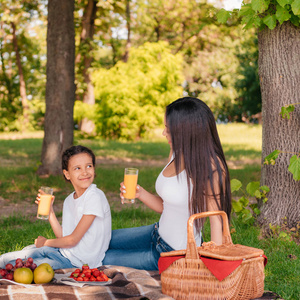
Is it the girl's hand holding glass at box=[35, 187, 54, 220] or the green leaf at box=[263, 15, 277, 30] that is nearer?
the girl's hand holding glass at box=[35, 187, 54, 220]

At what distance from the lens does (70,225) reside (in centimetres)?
359

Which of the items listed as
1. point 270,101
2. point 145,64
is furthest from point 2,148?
point 270,101

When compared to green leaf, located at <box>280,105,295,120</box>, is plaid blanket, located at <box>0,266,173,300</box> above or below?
below

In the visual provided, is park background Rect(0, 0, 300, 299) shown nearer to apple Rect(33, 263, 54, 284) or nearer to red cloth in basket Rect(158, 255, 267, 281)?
red cloth in basket Rect(158, 255, 267, 281)

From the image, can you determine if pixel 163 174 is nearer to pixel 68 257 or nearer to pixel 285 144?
pixel 68 257

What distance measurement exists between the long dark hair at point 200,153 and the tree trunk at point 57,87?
6.19 metres

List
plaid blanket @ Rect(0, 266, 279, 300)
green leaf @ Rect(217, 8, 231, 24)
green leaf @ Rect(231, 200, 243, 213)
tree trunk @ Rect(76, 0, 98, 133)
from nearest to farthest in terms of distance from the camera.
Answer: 1. plaid blanket @ Rect(0, 266, 279, 300)
2. green leaf @ Rect(217, 8, 231, 24)
3. green leaf @ Rect(231, 200, 243, 213)
4. tree trunk @ Rect(76, 0, 98, 133)

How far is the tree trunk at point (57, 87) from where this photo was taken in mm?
8773

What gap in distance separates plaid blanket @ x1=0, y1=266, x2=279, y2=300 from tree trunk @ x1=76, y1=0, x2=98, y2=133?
51.5 ft

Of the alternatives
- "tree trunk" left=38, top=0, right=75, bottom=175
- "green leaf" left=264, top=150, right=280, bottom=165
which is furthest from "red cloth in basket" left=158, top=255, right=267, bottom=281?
"tree trunk" left=38, top=0, right=75, bottom=175

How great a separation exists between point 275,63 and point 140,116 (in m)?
12.7

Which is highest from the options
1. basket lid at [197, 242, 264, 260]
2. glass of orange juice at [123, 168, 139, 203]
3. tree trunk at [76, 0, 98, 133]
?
tree trunk at [76, 0, 98, 133]

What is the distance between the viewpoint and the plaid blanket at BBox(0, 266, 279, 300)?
2789mm

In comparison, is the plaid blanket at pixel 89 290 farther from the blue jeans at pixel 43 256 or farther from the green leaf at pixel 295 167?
the green leaf at pixel 295 167
